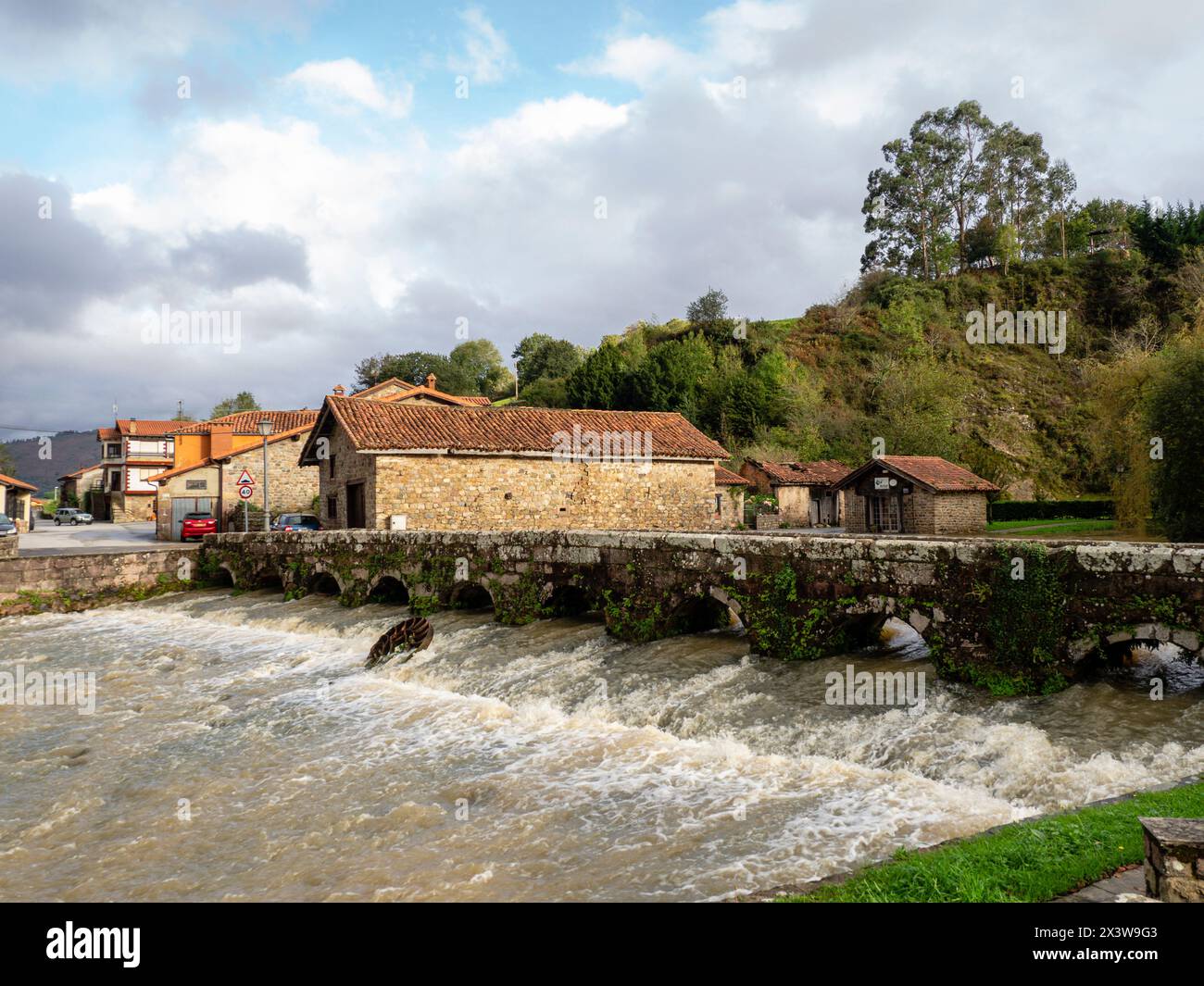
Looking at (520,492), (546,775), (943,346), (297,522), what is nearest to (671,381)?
(943,346)

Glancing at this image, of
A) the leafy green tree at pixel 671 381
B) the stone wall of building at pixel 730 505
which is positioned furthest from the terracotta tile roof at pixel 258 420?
the stone wall of building at pixel 730 505

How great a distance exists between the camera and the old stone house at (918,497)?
34531 millimetres

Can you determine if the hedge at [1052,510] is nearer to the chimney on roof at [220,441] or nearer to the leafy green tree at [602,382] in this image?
the leafy green tree at [602,382]

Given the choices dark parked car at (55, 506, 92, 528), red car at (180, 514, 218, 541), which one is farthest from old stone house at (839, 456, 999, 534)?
dark parked car at (55, 506, 92, 528)

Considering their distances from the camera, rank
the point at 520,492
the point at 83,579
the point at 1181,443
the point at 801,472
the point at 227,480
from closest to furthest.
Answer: the point at 83,579 < the point at 1181,443 < the point at 520,492 < the point at 227,480 < the point at 801,472

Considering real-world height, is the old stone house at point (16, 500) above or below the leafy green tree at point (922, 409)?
below

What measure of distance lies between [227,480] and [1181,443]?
40.9m

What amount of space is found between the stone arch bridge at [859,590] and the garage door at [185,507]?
28888 millimetres

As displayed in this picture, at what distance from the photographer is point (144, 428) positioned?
69.8 meters

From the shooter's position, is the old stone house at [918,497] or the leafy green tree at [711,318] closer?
the old stone house at [918,497]

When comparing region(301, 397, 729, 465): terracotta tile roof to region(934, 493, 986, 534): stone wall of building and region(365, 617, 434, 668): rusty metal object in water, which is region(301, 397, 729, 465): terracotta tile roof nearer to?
region(934, 493, 986, 534): stone wall of building

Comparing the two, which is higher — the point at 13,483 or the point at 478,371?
the point at 478,371

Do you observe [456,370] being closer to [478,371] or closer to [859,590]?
[478,371]
